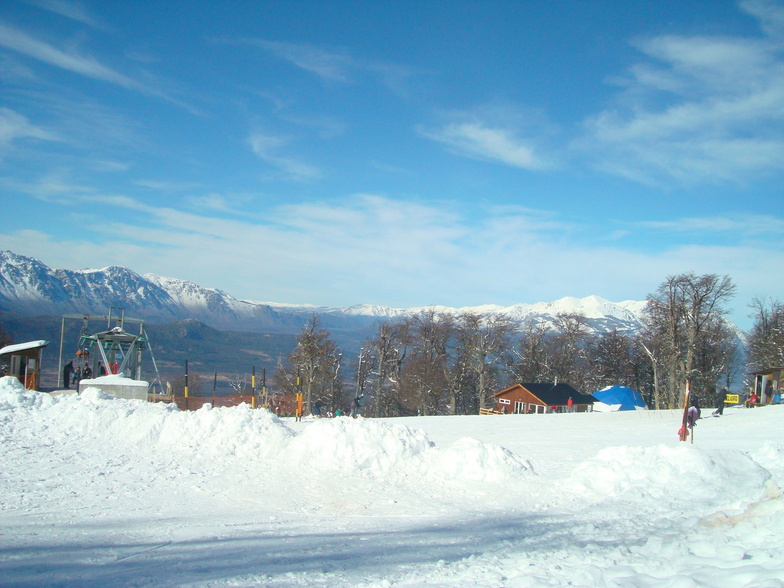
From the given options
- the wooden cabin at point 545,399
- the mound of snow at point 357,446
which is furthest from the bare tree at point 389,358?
the mound of snow at point 357,446

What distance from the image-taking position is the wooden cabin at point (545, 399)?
4706 centimetres

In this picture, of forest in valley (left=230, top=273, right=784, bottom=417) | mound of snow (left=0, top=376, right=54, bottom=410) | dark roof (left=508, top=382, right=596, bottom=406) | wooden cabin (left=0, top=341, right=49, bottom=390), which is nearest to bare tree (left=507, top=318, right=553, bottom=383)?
forest in valley (left=230, top=273, right=784, bottom=417)

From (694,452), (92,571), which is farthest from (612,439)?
(92,571)

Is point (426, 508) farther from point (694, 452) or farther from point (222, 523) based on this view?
point (694, 452)

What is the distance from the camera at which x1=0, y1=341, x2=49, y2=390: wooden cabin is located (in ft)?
81.9

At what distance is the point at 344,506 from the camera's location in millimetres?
10258

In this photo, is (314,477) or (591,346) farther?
(591,346)

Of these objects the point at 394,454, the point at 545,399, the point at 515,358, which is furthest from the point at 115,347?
the point at 515,358

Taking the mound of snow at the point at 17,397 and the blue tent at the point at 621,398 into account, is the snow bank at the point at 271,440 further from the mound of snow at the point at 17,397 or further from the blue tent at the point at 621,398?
the blue tent at the point at 621,398

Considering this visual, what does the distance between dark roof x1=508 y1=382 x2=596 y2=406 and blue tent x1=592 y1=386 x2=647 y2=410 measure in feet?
4.92

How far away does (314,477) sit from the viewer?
12.0m

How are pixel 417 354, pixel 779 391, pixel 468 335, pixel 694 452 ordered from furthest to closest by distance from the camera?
pixel 417 354 → pixel 468 335 → pixel 779 391 → pixel 694 452

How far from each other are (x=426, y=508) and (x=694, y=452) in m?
5.74

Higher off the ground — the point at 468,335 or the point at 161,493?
the point at 468,335
